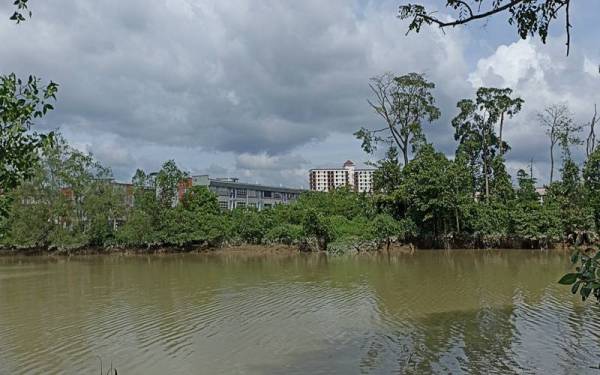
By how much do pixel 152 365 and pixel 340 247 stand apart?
69.8 ft

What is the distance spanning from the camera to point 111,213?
112 ft

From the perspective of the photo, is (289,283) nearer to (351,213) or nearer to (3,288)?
(3,288)

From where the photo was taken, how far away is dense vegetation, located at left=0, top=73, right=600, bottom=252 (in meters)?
28.1

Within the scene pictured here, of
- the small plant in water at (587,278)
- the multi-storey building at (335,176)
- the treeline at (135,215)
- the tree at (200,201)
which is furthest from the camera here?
the multi-storey building at (335,176)

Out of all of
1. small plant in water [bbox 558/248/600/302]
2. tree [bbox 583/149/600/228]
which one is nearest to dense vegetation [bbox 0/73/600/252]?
tree [bbox 583/149/600/228]

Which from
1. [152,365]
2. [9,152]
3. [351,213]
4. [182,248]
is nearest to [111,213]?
[182,248]

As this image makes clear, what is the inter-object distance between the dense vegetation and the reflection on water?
869 cm

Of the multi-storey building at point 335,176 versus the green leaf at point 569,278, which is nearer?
the green leaf at point 569,278

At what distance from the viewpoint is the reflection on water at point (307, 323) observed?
7828 mm

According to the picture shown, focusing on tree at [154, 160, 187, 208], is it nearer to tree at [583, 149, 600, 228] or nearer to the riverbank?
the riverbank

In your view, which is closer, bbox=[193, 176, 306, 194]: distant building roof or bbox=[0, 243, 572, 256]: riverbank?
bbox=[0, 243, 572, 256]: riverbank

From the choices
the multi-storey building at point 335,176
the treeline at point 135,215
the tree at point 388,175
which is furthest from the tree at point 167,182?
the multi-storey building at point 335,176

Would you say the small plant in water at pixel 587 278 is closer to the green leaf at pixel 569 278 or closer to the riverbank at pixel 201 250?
the green leaf at pixel 569 278

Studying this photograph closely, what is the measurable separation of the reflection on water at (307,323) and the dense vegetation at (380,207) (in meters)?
8.69
